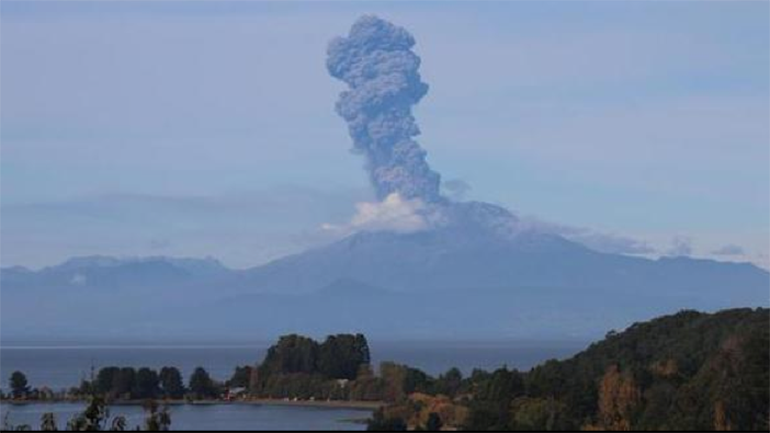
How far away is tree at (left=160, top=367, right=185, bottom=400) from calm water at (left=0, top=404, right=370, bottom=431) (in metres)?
5.43

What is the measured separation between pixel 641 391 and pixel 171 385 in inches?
1628

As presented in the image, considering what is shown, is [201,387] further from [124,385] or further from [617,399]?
[617,399]


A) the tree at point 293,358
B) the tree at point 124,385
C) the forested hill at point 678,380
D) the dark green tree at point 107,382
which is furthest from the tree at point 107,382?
the forested hill at point 678,380

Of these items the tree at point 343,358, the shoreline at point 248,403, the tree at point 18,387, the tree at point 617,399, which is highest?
the tree at point 343,358

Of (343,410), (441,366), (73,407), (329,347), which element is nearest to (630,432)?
(343,410)

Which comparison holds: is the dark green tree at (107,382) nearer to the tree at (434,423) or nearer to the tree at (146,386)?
the tree at (146,386)

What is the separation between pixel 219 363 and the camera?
6821 inches

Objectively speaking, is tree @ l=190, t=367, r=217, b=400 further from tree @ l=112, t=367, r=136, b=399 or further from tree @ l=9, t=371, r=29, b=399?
tree @ l=9, t=371, r=29, b=399

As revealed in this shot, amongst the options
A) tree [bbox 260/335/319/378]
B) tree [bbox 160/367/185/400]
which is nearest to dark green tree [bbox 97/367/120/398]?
tree [bbox 160/367/185/400]

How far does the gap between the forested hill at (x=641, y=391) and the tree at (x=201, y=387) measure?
2106 cm

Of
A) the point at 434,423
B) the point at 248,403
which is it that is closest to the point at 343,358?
the point at 248,403

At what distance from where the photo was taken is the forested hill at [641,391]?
6084cm

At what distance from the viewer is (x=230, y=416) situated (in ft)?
282

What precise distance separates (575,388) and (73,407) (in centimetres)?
3437
